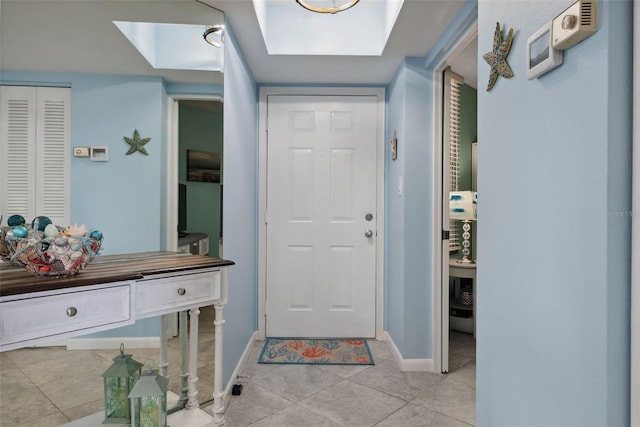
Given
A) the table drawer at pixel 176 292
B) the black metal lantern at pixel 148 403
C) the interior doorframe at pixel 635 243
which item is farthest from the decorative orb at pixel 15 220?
the interior doorframe at pixel 635 243

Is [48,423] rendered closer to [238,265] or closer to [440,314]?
[238,265]

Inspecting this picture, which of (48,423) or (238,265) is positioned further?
(238,265)

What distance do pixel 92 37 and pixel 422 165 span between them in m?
2.00

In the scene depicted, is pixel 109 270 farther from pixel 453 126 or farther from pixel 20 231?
pixel 453 126

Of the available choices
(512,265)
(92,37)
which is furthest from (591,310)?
(92,37)

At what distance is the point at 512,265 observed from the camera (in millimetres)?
1198

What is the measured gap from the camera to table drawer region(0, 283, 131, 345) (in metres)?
1.05

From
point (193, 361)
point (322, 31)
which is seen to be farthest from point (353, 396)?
point (322, 31)

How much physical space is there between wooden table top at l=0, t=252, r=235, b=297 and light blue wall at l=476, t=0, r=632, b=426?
3.93ft

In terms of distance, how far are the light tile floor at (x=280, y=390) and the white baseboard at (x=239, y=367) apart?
0.05 metres

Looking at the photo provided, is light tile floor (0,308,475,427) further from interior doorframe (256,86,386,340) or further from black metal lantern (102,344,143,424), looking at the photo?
interior doorframe (256,86,386,340)

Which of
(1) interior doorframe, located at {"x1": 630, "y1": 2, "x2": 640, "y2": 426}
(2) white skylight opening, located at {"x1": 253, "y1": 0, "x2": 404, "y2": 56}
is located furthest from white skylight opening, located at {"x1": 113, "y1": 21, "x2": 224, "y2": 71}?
(1) interior doorframe, located at {"x1": 630, "y1": 2, "x2": 640, "y2": 426}

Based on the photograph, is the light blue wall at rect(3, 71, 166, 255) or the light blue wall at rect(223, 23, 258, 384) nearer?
the light blue wall at rect(3, 71, 166, 255)

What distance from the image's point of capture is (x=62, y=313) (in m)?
1.16
